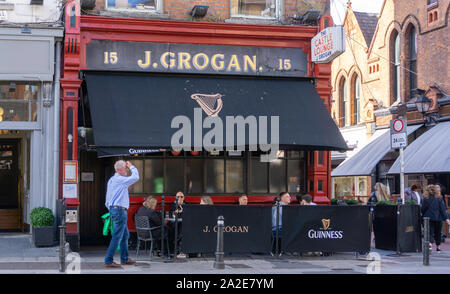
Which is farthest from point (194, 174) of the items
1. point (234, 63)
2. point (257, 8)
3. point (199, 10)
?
point (257, 8)

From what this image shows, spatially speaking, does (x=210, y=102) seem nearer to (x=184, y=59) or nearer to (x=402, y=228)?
(x=184, y=59)


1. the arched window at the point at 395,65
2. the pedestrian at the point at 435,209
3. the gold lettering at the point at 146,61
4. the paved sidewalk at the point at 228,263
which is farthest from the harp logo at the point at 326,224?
the arched window at the point at 395,65

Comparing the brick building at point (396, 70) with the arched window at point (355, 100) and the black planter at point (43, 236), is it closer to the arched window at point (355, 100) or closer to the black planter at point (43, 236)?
the arched window at point (355, 100)

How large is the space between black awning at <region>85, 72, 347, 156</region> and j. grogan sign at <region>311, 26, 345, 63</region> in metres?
0.86

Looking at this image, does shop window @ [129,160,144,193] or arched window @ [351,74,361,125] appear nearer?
shop window @ [129,160,144,193]

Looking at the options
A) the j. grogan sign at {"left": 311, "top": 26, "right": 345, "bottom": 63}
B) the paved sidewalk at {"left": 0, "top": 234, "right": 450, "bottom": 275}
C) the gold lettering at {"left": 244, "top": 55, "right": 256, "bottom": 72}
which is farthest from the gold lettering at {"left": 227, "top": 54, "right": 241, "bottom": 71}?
the paved sidewalk at {"left": 0, "top": 234, "right": 450, "bottom": 275}

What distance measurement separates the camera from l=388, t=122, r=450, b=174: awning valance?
2175 centimetres

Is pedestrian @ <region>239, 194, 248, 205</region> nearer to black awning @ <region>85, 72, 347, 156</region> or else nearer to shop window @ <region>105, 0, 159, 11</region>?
black awning @ <region>85, 72, 347, 156</region>

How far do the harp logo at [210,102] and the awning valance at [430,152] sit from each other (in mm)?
9186

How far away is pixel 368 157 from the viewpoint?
1057 inches
